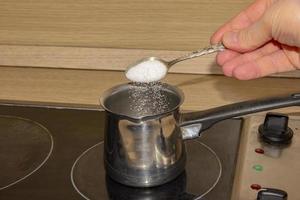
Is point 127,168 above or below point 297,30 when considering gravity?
below

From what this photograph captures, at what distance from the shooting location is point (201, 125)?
648 millimetres

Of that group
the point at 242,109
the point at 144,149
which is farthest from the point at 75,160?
the point at 242,109

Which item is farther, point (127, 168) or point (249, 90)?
point (249, 90)

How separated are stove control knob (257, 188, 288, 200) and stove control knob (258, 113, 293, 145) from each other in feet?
0.47

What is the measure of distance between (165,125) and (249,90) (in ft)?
1.13

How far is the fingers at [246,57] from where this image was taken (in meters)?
0.77

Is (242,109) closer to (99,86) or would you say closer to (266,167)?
(266,167)

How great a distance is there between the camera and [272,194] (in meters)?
0.57

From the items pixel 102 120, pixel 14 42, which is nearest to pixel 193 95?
pixel 102 120

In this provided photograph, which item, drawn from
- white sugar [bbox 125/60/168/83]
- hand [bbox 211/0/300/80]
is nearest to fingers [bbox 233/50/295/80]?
hand [bbox 211/0/300/80]

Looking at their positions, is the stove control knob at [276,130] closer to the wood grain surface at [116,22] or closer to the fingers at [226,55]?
the fingers at [226,55]

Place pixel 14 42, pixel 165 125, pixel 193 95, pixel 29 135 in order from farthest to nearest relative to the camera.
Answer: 1. pixel 14 42
2. pixel 193 95
3. pixel 29 135
4. pixel 165 125

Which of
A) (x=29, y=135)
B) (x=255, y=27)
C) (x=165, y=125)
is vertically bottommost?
(x=29, y=135)

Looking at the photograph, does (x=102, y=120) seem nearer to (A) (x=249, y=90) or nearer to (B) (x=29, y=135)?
(B) (x=29, y=135)
